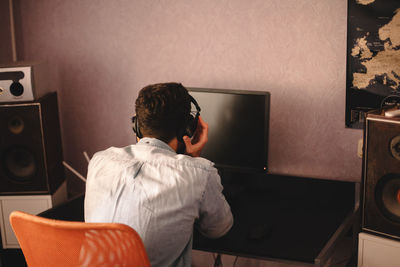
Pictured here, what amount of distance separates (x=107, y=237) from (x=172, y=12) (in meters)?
1.37

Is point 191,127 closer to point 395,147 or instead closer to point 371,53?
point 395,147

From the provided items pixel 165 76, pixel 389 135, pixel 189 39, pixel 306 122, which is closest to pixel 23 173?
pixel 165 76

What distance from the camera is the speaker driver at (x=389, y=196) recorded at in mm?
1655

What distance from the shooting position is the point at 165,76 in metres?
2.38

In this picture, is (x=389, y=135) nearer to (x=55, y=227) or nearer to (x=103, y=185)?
(x=103, y=185)

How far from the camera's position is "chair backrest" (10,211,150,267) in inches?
46.7

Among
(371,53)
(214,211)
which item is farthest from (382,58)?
(214,211)

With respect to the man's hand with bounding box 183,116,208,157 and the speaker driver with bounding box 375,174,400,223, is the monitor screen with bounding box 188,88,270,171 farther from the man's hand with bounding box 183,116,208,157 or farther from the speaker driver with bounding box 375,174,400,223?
the speaker driver with bounding box 375,174,400,223

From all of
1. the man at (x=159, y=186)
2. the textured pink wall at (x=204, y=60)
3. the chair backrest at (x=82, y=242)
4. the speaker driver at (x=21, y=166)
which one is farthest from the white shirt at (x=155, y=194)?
the speaker driver at (x=21, y=166)

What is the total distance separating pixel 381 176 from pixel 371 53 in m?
0.56

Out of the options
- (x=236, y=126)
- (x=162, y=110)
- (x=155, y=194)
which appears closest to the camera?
(x=155, y=194)

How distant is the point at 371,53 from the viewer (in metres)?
1.94

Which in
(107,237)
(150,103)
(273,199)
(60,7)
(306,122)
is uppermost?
(60,7)

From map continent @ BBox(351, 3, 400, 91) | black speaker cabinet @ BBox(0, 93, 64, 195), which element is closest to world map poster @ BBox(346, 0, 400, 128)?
map continent @ BBox(351, 3, 400, 91)
